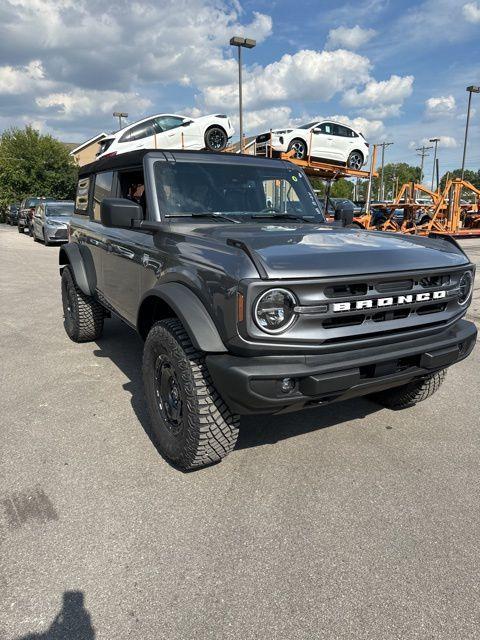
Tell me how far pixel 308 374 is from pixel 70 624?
4.64 ft

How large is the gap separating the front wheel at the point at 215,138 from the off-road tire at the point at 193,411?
13177 mm

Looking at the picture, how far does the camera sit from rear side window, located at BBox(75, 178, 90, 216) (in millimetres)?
5272

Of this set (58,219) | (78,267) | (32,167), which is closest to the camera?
(78,267)

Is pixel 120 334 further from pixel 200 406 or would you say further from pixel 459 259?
pixel 459 259

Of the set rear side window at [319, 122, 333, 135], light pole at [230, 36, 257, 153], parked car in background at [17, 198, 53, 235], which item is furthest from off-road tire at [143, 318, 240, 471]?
parked car in background at [17, 198, 53, 235]

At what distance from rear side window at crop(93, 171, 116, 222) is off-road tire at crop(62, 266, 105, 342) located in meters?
0.86

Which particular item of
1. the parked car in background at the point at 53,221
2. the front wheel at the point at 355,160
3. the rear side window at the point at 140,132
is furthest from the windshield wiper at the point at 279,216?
the front wheel at the point at 355,160

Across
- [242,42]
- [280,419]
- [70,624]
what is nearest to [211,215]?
[280,419]

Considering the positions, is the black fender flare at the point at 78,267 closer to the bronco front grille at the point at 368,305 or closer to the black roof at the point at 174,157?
the black roof at the point at 174,157

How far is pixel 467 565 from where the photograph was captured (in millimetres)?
2178

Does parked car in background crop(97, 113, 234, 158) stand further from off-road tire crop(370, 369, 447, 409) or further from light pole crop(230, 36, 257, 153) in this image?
off-road tire crop(370, 369, 447, 409)

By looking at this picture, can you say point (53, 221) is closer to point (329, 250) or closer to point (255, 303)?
point (329, 250)

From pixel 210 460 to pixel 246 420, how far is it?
2.75 ft

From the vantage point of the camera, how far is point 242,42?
20.1 m
